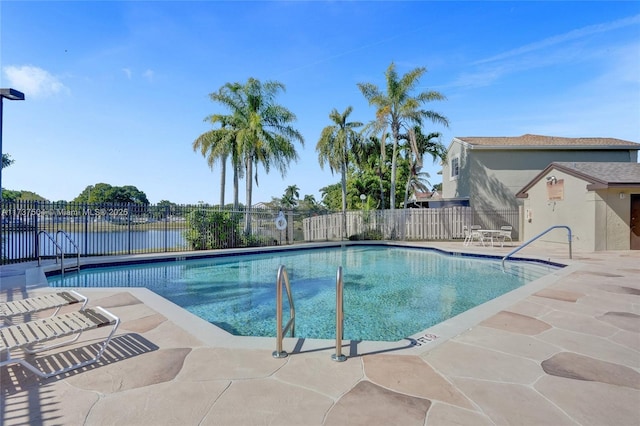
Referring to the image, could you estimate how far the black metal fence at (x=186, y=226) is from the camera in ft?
31.8

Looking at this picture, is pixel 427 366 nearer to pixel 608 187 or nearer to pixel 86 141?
pixel 608 187

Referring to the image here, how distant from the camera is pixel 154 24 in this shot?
30.5 ft

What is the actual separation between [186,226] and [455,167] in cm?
1711

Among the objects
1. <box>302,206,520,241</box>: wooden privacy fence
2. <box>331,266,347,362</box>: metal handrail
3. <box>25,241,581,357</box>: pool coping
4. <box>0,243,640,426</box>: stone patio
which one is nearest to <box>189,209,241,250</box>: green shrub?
<box>302,206,520,241</box>: wooden privacy fence

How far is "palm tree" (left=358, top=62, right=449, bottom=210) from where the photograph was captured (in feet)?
59.2

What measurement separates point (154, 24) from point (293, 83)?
326 inches

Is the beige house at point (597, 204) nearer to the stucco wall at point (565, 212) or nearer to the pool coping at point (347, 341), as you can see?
the stucco wall at point (565, 212)

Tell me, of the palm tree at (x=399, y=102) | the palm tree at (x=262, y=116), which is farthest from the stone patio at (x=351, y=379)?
the palm tree at (x=399, y=102)

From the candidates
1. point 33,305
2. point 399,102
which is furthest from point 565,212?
point 33,305

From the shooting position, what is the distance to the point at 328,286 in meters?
7.81

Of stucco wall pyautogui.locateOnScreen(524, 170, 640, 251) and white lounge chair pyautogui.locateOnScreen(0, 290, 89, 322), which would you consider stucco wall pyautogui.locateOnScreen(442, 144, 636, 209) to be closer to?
stucco wall pyautogui.locateOnScreen(524, 170, 640, 251)

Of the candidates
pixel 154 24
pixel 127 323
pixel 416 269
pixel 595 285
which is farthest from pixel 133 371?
pixel 154 24

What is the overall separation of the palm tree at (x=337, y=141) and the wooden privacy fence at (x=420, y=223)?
290 cm

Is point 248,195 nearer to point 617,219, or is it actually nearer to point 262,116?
point 262,116
